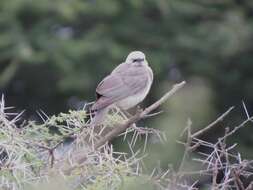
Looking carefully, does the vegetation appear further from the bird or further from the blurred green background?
the bird

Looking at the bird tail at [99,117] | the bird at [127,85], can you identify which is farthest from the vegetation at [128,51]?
the bird tail at [99,117]

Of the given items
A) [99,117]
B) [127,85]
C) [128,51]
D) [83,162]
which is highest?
[83,162]

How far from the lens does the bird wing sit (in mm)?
6282

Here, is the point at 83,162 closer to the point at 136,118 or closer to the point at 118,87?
the point at 136,118

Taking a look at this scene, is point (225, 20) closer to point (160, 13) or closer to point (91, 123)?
point (160, 13)

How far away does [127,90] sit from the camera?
258 inches

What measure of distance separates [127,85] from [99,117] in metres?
1.39

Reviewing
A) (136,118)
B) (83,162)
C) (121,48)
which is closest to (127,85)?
(136,118)

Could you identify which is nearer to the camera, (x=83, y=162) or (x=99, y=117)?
(x=83, y=162)

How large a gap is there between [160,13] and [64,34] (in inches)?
59.2

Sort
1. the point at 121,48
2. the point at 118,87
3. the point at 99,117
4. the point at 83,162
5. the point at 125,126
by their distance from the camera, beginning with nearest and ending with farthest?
the point at 83,162 → the point at 125,126 → the point at 99,117 → the point at 118,87 → the point at 121,48

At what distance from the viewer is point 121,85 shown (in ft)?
21.5

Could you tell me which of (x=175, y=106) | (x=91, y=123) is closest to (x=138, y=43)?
(x=175, y=106)

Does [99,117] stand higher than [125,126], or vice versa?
[125,126]
